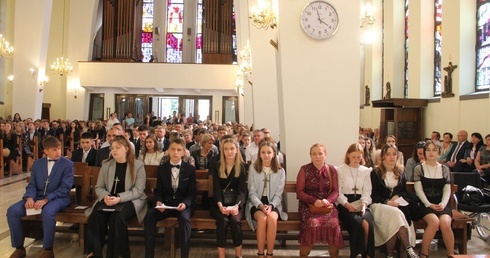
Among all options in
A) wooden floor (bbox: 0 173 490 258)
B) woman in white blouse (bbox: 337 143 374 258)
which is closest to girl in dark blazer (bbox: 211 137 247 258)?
wooden floor (bbox: 0 173 490 258)

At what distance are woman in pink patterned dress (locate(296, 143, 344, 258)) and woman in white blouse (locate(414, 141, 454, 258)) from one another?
38.6 inches

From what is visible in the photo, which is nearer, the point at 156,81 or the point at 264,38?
the point at 264,38

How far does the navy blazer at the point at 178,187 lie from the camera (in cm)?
455

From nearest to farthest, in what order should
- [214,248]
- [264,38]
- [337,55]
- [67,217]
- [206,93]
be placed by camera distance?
→ 1. [67,217]
2. [214,248]
3. [337,55]
4. [264,38]
5. [206,93]

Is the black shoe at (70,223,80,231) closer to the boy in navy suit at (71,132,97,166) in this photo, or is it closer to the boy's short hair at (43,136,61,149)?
the boy in navy suit at (71,132,97,166)

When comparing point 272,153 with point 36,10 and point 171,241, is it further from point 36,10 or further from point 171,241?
point 36,10

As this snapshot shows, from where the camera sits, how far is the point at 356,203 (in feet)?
14.9

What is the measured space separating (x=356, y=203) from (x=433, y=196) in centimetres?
90

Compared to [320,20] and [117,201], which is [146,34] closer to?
[320,20]

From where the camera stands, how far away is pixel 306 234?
4234mm

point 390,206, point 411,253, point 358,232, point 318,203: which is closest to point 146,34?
point 318,203

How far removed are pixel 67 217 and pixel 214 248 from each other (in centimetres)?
160

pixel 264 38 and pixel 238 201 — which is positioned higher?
pixel 264 38

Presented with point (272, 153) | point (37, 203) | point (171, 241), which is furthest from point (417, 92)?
point (37, 203)
